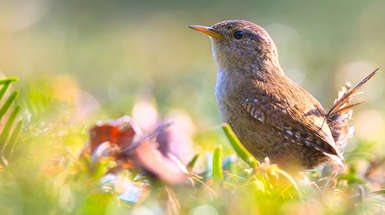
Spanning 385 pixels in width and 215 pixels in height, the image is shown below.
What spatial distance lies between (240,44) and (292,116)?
959 mm

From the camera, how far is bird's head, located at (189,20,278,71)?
3701 mm

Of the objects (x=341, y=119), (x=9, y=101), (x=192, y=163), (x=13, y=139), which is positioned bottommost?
(x=341, y=119)

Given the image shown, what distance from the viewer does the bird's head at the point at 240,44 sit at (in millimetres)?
3701

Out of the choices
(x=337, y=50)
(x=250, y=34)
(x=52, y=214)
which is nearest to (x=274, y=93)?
(x=250, y=34)

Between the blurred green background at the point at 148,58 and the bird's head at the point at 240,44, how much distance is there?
44cm

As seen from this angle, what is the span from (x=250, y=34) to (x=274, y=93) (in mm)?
845

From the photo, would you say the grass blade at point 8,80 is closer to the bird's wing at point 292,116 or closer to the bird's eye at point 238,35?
the bird's wing at point 292,116

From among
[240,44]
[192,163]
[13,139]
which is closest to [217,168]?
[192,163]

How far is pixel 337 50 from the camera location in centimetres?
687

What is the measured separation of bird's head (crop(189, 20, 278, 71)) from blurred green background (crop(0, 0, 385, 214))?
17.2 inches

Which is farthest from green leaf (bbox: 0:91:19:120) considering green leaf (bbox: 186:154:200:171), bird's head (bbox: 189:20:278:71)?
bird's head (bbox: 189:20:278:71)

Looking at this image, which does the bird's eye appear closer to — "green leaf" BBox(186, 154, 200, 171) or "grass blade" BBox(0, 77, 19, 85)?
"green leaf" BBox(186, 154, 200, 171)

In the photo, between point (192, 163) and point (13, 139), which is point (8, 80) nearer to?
point (13, 139)

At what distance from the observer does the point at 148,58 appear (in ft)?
24.1
